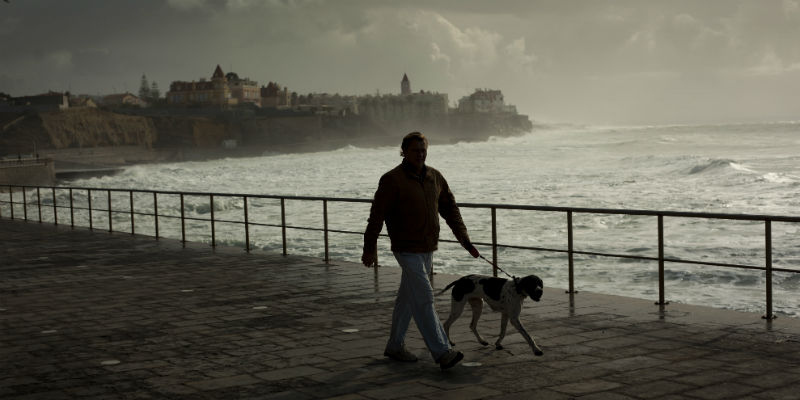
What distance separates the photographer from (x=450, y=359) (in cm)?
538

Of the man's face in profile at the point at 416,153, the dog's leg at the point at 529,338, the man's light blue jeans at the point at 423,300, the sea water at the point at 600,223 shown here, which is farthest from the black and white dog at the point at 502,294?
the sea water at the point at 600,223

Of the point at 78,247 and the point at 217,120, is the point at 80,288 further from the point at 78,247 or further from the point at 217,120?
the point at 217,120

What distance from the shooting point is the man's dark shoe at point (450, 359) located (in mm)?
5383

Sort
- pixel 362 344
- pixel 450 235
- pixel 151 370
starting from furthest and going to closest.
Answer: pixel 450 235 → pixel 362 344 → pixel 151 370

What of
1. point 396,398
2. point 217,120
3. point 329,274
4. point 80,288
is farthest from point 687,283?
point 217,120

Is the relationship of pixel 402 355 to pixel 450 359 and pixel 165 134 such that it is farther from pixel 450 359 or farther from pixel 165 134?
pixel 165 134

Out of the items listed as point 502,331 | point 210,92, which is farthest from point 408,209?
point 210,92

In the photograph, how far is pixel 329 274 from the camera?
10.5 metres

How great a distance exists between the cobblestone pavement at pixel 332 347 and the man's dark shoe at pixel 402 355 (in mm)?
61

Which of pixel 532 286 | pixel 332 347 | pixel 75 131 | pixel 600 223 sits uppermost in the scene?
pixel 75 131

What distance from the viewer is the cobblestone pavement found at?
511cm

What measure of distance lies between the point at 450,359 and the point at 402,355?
0.52 metres

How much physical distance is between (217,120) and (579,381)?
14975 cm

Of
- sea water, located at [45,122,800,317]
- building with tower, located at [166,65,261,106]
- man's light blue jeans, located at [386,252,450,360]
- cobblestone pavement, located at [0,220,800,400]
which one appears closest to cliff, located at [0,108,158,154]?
building with tower, located at [166,65,261,106]
